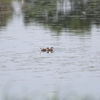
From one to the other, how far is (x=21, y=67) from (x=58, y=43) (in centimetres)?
460

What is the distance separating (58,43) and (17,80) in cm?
615

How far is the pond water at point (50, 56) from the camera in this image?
11.6 meters

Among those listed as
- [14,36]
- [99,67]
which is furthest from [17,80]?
[14,36]

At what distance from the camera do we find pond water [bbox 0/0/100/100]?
11.6 m

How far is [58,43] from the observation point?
1888 centimetres

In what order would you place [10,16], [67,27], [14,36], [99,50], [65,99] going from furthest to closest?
[10,16] < [67,27] < [14,36] < [99,50] < [65,99]

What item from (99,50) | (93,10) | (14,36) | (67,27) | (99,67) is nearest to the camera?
(99,67)

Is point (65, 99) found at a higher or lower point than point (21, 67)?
higher

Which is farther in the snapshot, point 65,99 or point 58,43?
point 58,43

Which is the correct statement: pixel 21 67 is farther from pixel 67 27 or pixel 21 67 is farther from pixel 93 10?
pixel 93 10

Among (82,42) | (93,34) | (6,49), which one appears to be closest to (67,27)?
(93,34)

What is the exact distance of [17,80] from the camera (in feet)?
42.4

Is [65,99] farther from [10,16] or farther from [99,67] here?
[10,16]

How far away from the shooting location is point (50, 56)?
53.8ft
